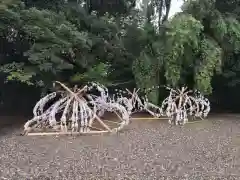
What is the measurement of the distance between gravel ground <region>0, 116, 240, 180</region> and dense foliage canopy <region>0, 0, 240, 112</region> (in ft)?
7.17

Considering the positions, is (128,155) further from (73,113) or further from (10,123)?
(10,123)

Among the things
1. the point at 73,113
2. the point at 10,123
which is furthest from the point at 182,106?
the point at 10,123

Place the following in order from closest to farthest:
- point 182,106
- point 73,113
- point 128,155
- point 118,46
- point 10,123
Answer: point 128,155, point 73,113, point 182,106, point 10,123, point 118,46

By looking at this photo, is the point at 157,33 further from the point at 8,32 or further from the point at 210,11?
the point at 8,32

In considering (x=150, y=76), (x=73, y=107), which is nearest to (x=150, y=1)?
(x=150, y=76)

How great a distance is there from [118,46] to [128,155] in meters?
6.46

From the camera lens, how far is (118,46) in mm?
12445

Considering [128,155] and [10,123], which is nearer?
[128,155]

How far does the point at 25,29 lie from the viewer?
9.47m

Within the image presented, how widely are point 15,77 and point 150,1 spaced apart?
7.29 meters

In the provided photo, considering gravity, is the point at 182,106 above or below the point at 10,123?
above

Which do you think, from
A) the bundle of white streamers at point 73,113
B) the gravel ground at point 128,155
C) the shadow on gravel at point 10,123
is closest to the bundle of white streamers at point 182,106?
the gravel ground at point 128,155

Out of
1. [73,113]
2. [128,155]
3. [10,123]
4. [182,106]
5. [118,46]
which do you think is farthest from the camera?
[118,46]

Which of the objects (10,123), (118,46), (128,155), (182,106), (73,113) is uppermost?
(118,46)
